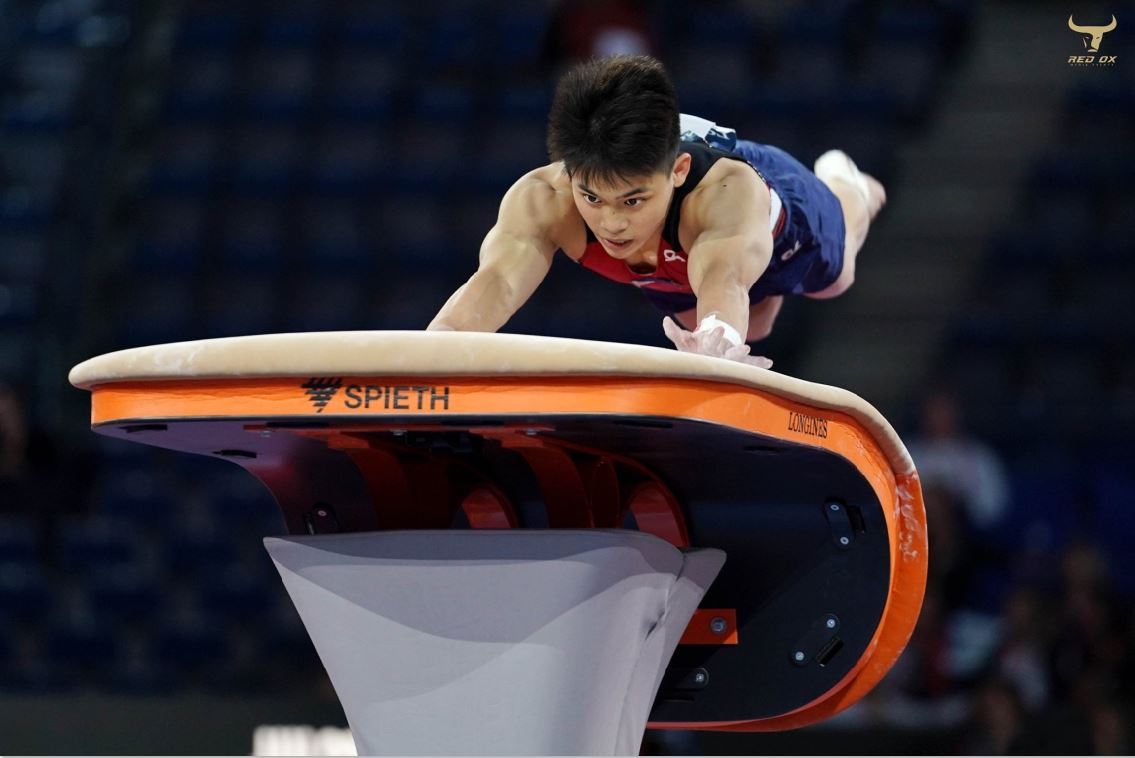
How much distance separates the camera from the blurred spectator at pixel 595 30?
6160 millimetres

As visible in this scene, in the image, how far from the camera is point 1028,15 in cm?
671

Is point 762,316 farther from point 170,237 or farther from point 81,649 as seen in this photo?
point 170,237

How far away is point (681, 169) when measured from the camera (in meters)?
2.21

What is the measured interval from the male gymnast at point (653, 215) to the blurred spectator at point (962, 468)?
2.18 metres

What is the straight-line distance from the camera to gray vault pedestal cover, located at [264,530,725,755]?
1.60 meters

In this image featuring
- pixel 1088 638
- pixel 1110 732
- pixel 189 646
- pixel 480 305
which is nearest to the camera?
pixel 480 305

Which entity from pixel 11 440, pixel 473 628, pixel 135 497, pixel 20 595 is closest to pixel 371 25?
pixel 135 497

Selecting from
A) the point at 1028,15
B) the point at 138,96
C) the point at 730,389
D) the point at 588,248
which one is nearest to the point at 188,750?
the point at 588,248

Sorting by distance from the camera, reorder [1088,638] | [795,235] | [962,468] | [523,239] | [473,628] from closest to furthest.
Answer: [473,628]
[523,239]
[795,235]
[1088,638]
[962,468]

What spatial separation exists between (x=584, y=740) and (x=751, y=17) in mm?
5387

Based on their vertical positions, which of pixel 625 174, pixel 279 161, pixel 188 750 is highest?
pixel 279 161

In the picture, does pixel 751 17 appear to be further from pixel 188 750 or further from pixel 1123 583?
pixel 188 750

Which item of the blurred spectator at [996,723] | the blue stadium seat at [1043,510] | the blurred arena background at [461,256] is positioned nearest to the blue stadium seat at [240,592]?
the blurred arena background at [461,256]

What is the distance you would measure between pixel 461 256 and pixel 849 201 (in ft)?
9.36
